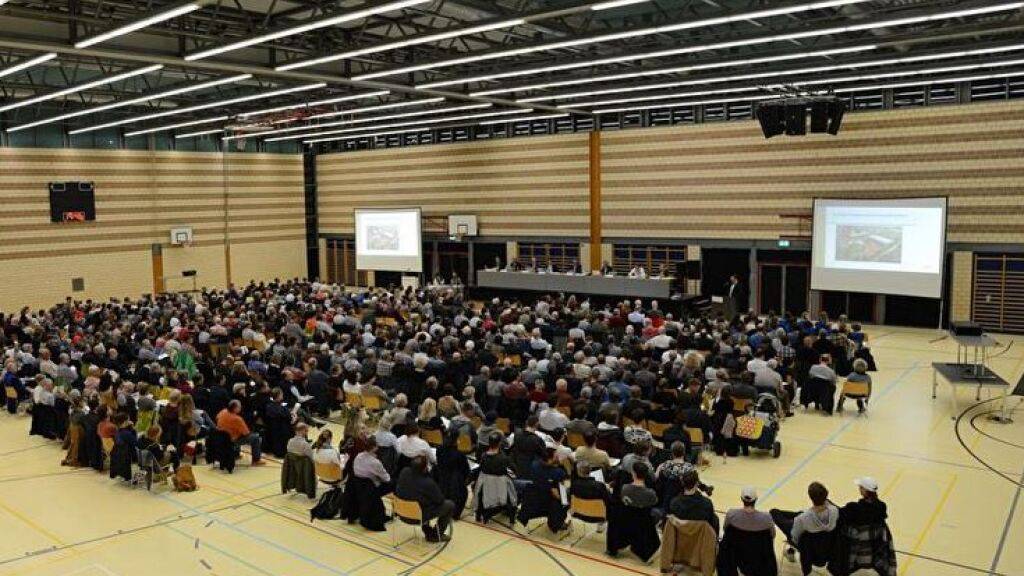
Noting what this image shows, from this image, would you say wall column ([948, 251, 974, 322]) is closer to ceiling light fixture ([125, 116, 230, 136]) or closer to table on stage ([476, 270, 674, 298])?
table on stage ([476, 270, 674, 298])

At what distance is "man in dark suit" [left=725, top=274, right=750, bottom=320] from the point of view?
2827cm

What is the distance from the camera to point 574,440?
12016 millimetres

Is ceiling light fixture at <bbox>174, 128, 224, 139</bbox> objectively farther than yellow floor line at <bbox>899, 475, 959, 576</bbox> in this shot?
Yes

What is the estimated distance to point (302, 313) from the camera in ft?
81.6

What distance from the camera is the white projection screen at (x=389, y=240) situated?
3834 cm

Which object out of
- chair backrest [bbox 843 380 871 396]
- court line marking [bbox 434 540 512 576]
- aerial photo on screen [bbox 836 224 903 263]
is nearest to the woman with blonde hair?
court line marking [bbox 434 540 512 576]

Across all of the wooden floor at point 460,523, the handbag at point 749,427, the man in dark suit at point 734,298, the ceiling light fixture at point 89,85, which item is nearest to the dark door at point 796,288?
the man in dark suit at point 734,298

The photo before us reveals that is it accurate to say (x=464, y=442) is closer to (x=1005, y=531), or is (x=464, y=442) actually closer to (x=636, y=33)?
(x=1005, y=531)

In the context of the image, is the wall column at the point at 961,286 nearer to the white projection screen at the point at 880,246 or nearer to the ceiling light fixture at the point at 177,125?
the white projection screen at the point at 880,246

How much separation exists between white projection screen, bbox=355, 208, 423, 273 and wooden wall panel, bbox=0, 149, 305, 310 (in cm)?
590

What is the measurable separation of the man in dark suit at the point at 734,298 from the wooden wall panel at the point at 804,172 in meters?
2.08

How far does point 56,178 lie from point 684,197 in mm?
27708

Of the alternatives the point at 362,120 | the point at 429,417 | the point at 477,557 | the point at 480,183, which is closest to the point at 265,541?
the point at 477,557

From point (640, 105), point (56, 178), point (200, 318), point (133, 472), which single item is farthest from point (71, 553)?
point (56, 178)
